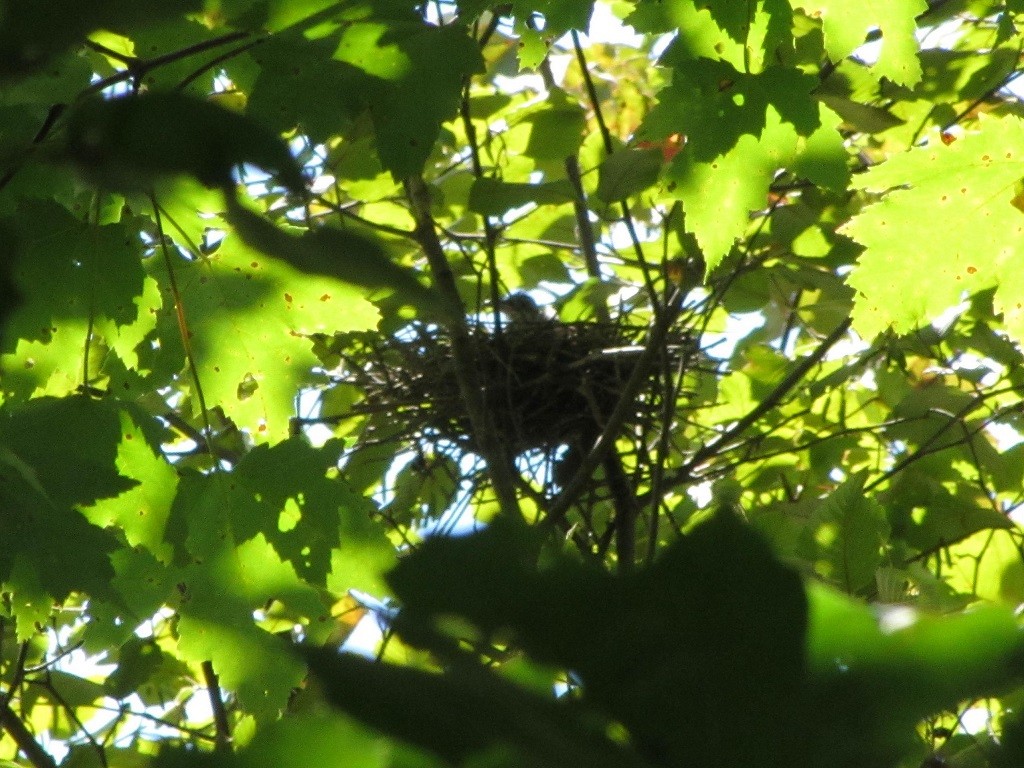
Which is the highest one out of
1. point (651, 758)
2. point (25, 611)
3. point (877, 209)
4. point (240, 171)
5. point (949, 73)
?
point (949, 73)

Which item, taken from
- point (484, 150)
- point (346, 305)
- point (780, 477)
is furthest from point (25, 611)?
point (780, 477)

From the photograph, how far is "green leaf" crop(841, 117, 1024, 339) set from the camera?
1.74 meters

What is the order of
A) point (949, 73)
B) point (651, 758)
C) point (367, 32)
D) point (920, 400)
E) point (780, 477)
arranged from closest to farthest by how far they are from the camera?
1. point (651, 758)
2. point (367, 32)
3. point (949, 73)
4. point (920, 400)
5. point (780, 477)

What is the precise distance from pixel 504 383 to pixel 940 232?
4.52ft

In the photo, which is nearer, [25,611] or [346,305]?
[25,611]

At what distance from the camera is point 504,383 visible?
301 centimetres

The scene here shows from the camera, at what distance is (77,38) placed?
27cm

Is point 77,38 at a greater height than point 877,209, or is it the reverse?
point 877,209

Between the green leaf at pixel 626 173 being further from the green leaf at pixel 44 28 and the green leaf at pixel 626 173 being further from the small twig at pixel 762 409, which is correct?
the green leaf at pixel 44 28

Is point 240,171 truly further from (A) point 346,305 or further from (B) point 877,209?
(A) point 346,305

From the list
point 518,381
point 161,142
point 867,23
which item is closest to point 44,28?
point 161,142

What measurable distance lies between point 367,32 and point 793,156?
0.61m

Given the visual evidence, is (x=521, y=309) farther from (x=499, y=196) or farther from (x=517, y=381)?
(x=499, y=196)

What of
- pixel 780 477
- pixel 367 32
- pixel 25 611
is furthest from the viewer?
pixel 780 477
